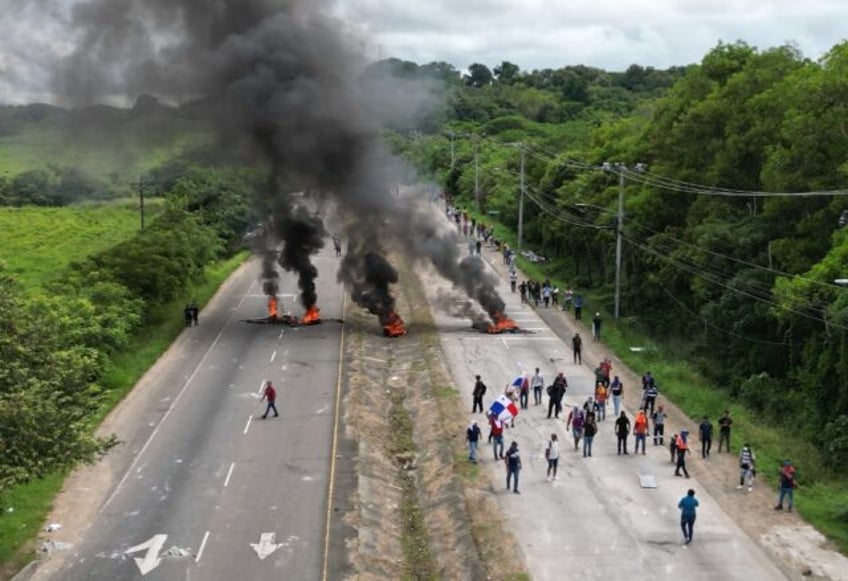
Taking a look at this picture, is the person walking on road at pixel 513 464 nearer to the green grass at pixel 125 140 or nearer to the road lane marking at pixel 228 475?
the road lane marking at pixel 228 475

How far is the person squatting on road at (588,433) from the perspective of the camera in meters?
28.0

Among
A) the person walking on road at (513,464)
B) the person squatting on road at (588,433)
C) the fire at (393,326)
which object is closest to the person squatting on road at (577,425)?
the person squatting on road at (588,433)

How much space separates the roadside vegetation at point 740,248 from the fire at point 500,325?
4.84 meters

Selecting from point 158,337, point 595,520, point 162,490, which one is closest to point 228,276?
point 158,337

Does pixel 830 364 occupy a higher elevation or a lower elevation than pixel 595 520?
higher

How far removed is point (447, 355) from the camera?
4141 cm

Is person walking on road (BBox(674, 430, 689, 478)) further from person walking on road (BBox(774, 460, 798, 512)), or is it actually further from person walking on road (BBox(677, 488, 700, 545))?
person walking on road (BBox(677, 488, 700, 545))

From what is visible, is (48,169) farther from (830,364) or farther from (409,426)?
(830,364)

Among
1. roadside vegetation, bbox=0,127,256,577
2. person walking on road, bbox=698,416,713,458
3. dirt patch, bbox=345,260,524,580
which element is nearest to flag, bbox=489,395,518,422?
dirt patch, bbox=345,260,524,580

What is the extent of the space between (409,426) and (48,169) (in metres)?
70.2

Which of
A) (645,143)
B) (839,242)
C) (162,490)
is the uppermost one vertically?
(645,143)

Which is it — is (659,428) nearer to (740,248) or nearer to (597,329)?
(740,248)

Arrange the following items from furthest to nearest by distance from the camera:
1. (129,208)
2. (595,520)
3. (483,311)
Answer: (129,208)
(483,311)
(595,520)

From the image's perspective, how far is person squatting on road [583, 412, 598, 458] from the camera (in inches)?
1102
